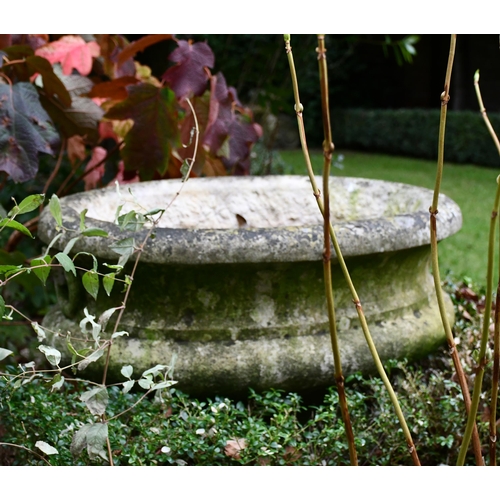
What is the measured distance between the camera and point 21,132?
7.64 ft

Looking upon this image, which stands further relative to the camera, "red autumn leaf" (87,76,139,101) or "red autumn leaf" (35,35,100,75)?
"red autumn leaf" (35,35,100,75)

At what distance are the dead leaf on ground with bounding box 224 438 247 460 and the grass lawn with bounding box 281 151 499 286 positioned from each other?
1.73 metres

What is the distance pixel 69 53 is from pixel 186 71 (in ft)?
1.75

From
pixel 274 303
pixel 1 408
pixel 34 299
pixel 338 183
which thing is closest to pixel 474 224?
pixel 338 183

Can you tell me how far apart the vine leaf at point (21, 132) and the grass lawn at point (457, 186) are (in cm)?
192

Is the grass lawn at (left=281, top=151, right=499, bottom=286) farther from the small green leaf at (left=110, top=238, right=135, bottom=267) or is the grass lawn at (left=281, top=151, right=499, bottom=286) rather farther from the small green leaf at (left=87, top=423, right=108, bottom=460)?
the small green leaf at (left=87, top=423, right=108, bottom=460)

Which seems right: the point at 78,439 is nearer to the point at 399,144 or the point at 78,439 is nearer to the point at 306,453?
the point at 306,453

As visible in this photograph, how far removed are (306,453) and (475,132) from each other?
10576 millimetres

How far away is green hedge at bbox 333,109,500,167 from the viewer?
1143 centimetres

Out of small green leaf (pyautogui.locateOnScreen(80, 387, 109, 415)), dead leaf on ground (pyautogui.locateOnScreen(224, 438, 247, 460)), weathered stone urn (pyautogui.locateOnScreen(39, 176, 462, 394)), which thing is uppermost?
small green leaf (pyautogui.locateOnScreen(80, 387, 109, 415))

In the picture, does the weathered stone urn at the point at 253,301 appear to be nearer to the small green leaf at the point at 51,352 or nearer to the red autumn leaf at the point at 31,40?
the small green leaf at the point at 51,352

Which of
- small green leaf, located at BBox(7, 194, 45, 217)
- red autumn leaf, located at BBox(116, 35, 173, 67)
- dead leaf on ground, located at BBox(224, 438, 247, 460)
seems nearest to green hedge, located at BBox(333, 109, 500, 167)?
red autumn leaf, located at BBox(116, 35, 173, 67)

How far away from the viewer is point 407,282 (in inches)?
89.8

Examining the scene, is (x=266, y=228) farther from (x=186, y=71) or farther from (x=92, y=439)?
(x=186, y=71)
